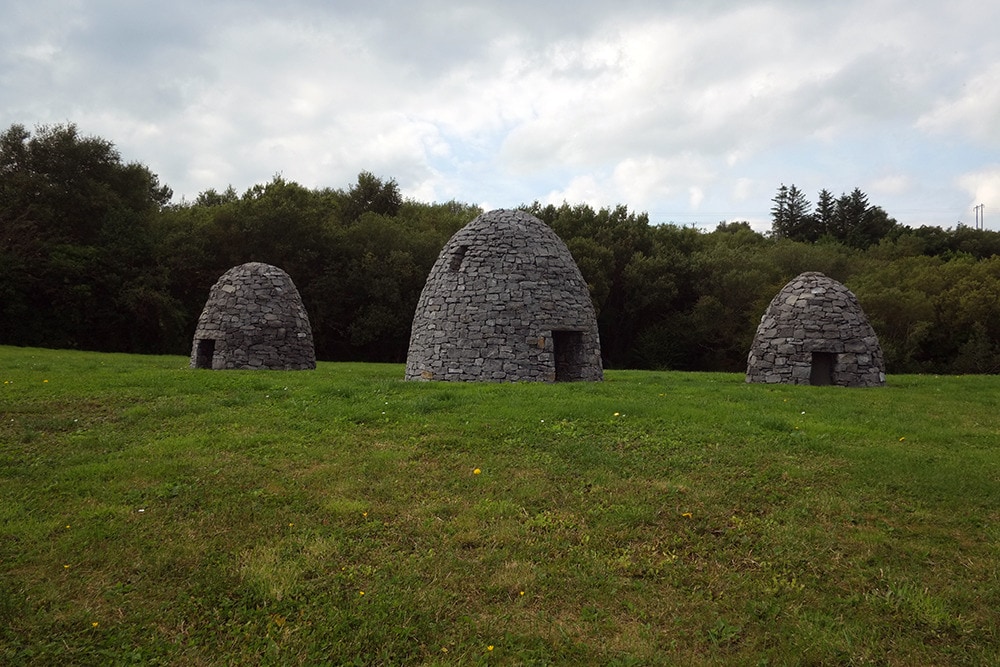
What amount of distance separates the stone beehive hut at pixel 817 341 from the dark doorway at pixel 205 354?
13.9 meters

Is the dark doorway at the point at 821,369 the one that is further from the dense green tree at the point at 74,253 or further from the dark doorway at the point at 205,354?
the dense green tree at the point at 74,253

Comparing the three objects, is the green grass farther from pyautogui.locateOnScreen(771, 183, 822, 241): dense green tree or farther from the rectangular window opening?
pyautogui.locateOnScreen(771, 183, 822, 241): dense green tree

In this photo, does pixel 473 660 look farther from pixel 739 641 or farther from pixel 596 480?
pixel 596 480

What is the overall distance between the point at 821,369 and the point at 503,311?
29.4 feet

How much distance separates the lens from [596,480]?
6473mm

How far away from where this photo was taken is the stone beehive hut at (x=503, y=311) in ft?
46.4

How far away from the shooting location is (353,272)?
103ft

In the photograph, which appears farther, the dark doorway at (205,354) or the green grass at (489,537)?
the dark doorway at (205,354)

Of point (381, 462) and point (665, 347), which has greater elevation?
point (665, 347)

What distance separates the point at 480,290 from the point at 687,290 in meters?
24.8

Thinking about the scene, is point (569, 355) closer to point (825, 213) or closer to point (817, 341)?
point (817, 341)

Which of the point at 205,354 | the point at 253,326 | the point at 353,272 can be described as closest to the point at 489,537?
the point at 253,326

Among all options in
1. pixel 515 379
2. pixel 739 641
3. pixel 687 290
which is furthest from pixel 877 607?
pixel 687 290

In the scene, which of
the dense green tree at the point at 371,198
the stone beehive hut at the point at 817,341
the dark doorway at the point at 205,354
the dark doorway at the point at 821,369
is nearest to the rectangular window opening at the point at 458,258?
the dark doorway at the point at 205,354
